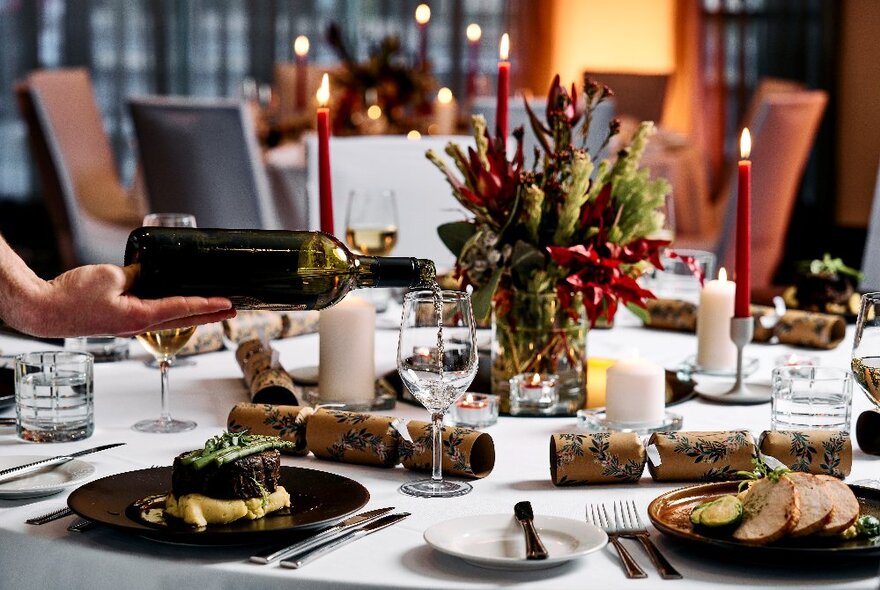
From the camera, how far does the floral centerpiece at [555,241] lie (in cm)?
169

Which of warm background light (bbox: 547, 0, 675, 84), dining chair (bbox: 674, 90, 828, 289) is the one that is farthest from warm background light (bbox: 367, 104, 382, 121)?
warm background light (bbox: 547, 0, 675, 84)

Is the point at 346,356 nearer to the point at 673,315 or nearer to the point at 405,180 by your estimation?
the point at 673,315

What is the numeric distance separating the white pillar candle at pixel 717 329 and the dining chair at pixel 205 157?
8.14 ft

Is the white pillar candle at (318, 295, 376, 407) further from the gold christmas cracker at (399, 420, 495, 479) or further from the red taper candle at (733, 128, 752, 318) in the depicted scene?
the red taper candle at (733, 128, 752, 318)

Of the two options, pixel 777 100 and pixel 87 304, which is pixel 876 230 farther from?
pixel 87 304

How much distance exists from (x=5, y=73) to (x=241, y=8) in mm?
1625

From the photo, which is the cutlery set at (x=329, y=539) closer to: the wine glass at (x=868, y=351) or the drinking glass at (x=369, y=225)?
the wine glass at (x=868, y=351)

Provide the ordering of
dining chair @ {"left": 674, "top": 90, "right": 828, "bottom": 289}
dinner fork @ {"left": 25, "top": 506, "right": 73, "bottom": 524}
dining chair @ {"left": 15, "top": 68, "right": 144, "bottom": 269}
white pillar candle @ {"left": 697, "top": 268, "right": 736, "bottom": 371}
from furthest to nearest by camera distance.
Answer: dining chair @ {"left": 15, "top": 68, "right": 144, "bottom": 269}
dining chair @ {"left": 674, "top": 90, "right": 828, "bottom": 289}
white pillar candle @ {"left": 697, "top": 268, "right": 736, "bottom": 371}
dinner fork @ {"left": 25, "top": 506, "right": 73, "bottom": 524}

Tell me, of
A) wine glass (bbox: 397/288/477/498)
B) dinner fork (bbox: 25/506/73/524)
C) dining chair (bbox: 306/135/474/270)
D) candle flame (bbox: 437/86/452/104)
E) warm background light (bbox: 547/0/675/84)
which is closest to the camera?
dinner fork (bbox: 25/506/73/524)

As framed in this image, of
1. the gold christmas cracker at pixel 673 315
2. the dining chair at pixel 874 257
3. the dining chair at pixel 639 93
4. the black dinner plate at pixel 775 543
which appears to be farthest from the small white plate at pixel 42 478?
the dining chair at pixel 639 93

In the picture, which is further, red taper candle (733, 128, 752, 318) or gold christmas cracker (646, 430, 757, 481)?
red taper candle (733, 128, 752, 318)

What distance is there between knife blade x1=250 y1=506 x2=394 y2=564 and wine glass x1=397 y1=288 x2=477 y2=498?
3.9 inches

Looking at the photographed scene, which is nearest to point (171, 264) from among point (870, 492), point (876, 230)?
point (870, 492)

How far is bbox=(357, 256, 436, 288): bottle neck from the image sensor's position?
135 cm
